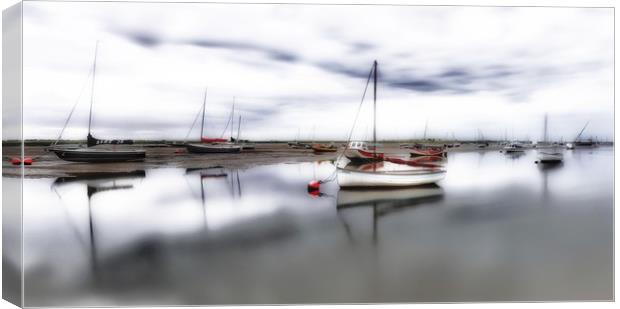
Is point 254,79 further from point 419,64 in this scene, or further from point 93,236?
point 93,236

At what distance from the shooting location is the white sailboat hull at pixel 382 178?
6.76 metres

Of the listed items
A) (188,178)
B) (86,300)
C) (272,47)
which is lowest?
(86,300)

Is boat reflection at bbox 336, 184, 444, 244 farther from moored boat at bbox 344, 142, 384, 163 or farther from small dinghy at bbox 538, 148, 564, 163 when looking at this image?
small dinghy at bbox 538, 148, 564, 163

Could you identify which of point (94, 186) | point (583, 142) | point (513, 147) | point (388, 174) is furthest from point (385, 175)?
point (94, 186)

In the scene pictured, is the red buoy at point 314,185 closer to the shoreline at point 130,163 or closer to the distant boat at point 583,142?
the shoreline at point 130,163

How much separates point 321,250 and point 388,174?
2.89 metres

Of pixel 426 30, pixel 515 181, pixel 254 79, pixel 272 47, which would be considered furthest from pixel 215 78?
pixel 515 181

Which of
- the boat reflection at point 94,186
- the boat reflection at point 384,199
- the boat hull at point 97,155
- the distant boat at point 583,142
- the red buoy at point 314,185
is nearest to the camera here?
the boat reflection at point 94,186

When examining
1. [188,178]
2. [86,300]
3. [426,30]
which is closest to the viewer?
[86,300]

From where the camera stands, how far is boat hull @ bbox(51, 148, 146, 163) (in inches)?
188

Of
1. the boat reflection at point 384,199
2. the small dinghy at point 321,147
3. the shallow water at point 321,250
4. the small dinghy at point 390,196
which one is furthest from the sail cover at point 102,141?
the small dinghy at point 390,196

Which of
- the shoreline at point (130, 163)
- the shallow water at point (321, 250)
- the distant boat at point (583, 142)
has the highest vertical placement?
the distant boat at point (583, 142)

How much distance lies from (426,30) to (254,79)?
202 centimetres

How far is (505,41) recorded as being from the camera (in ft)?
14.5
